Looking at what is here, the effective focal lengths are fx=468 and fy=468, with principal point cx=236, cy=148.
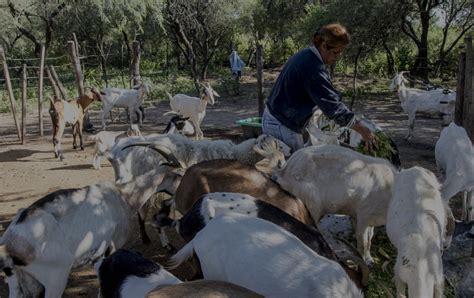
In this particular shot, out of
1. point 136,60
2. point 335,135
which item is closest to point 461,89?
point 335,135

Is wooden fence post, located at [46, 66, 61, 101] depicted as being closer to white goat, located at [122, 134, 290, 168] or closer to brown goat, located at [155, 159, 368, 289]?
white goat, located at [122, 134, 290, 168]

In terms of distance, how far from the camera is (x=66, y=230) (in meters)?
3.50

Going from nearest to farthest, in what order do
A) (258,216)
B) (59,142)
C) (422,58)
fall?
(258,216)
(59,142)
(422,58)

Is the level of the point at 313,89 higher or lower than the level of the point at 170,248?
higher

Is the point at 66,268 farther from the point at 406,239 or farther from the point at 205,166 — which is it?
the point at 406,239

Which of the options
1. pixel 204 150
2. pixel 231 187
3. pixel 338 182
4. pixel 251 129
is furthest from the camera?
pixel 251 129

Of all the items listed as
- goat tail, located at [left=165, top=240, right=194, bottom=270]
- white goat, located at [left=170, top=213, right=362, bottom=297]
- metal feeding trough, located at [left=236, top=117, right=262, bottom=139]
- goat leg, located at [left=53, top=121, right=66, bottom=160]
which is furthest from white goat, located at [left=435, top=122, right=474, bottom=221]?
goat leg, located at [left=53, top=121, right=66, bottom=160]

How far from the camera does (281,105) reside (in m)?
3.81

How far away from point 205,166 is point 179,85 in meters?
18.5

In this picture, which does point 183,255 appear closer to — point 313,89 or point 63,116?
point 313,89

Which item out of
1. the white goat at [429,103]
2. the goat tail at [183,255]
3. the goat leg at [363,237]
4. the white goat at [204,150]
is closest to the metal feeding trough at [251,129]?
the white goat at [204,150]

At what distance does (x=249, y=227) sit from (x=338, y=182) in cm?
149

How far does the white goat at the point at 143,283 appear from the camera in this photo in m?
2.21

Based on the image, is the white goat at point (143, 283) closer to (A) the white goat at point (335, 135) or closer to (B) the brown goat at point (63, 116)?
(A) the white goat at point (335, 135)
